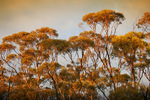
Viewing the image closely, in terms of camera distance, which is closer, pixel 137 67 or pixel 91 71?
pixel 91 71

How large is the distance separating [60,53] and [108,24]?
11604mm

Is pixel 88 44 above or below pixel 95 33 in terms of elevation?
below

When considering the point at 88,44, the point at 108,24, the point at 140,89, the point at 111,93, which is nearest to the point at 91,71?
the point at 88,44

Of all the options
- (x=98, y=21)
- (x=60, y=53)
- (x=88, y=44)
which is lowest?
(x=60, y=53)

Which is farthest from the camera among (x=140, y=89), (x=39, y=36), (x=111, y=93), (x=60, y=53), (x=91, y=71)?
(x=91, y=71)

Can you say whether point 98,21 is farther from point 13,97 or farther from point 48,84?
point 48,84

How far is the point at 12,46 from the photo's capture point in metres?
30.9

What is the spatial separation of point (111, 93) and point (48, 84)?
83.2ft

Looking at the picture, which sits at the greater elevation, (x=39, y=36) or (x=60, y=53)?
(x=39, y=36)

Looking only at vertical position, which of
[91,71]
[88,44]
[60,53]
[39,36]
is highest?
[39,36]

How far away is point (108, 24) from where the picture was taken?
85.3 feet

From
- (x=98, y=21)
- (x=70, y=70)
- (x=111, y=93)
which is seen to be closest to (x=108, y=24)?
(x=98, y=21)

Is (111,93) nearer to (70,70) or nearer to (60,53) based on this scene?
(60,53)

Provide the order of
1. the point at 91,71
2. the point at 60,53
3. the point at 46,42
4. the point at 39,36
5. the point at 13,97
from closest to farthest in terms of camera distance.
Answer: the point at 13,97 → the point at 46,42 → the point at 60,53 → the point at 39,36 → the point at 91,71
